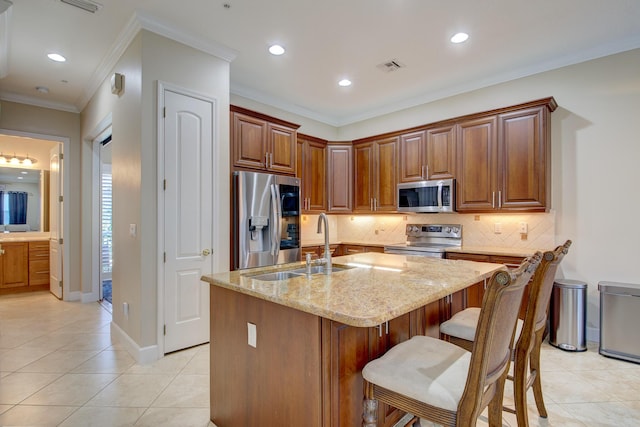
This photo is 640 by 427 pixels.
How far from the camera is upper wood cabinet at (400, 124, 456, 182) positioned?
4.01 m

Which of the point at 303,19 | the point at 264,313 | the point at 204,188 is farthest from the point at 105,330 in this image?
the point at 303,19

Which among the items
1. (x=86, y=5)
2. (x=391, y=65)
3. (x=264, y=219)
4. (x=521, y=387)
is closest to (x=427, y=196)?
(x=391, y=65)

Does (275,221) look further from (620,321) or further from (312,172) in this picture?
(620,321)

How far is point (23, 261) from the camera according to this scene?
532 cm

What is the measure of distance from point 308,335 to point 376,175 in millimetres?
3748

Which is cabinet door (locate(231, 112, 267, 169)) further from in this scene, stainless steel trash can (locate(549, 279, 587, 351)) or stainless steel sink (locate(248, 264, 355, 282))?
stainless steel trash can (locate(549, 279, 587, 351))

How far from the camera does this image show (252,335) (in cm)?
158

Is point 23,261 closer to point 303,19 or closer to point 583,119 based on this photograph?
point 303,19

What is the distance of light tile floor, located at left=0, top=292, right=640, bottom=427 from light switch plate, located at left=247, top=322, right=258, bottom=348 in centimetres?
77

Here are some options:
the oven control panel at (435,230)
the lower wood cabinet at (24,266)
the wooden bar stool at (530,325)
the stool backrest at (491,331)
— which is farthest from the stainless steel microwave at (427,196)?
the lower wood cabinet at (24,266)

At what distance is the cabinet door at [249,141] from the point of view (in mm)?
3516

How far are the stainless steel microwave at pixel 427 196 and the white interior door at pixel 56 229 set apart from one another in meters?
4.92

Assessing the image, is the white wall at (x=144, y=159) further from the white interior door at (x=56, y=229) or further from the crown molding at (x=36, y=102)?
the white interior door at (x=56, y=229)

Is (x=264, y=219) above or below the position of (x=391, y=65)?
below
